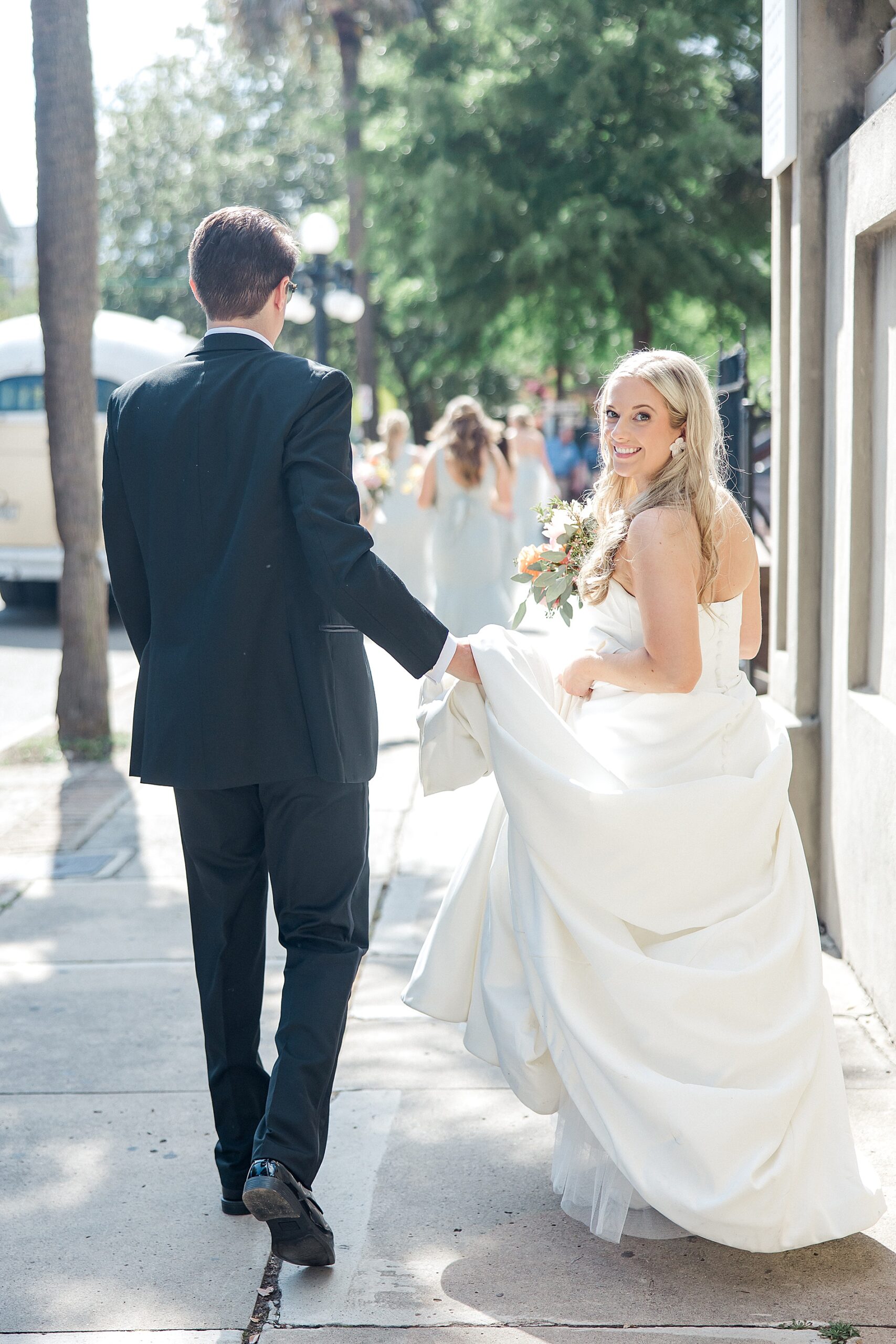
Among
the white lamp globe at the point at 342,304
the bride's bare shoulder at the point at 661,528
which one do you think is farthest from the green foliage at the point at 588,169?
the bride's bare shoulder at the point at 661,528

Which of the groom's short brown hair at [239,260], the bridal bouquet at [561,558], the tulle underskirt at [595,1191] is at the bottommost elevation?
the tulle underskirt at [595,1191]

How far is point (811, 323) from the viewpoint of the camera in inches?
204

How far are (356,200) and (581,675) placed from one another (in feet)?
68.6

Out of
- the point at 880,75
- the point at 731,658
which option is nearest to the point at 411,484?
the point at 880,75

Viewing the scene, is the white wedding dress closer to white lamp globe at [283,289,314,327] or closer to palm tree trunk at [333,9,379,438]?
white lamp globe at [283,289,314,327]

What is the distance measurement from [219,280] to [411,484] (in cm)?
745

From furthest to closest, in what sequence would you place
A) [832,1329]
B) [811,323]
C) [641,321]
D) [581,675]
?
[641,321], [811,323], [581,675], [832,1329]

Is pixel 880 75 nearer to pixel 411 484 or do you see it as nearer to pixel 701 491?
pixel 701 491

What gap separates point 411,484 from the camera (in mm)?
10461

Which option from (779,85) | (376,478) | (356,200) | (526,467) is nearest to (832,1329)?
(779,85)

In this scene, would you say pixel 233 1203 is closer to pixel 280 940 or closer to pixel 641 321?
pixel 280 940

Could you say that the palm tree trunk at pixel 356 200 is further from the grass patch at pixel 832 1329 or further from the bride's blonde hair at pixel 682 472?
the grass patch at pixel 832 1329

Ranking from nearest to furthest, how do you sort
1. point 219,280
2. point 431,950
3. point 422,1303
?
point 422,1303
point 219,280
point 431,950

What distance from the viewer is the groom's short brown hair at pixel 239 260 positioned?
3000 millimetres
